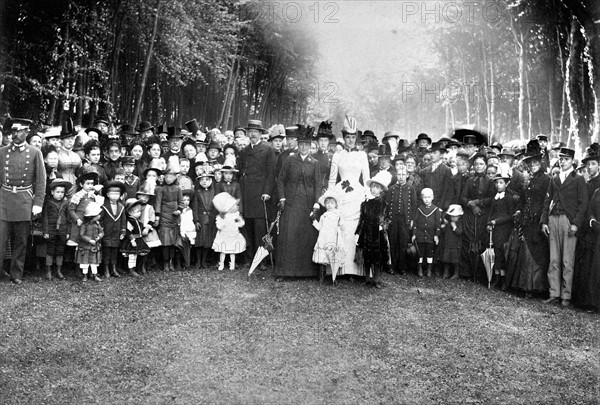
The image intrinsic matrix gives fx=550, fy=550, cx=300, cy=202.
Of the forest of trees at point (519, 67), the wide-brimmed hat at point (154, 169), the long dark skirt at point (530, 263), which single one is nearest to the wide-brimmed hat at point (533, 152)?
the long dark skirt at point (530, 263)

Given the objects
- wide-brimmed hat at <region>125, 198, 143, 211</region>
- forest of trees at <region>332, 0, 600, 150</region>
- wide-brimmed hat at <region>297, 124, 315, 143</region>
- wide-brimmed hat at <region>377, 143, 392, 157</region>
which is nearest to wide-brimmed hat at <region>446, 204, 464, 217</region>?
wide-brimmed hat at <region>377, 143, 392, 157</region>

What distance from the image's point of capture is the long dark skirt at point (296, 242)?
8344 millimetres

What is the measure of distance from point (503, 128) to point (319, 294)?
89.2ft

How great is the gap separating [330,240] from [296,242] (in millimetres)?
626

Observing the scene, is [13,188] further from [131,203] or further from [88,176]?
[131,203]

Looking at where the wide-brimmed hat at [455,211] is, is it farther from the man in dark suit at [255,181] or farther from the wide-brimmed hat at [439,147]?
the man in dark suit at [255,181]

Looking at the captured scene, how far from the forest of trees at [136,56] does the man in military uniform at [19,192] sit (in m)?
5.18

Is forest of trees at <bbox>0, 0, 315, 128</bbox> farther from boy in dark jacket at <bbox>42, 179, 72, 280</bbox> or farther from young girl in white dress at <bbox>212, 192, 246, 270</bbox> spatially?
young girl in white dress at <bbox>212, 192, 246, 270</bbox>

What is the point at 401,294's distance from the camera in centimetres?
777

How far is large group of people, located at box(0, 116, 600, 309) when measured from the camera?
790cm

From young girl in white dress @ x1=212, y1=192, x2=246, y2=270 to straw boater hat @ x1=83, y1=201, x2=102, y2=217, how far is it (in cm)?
191

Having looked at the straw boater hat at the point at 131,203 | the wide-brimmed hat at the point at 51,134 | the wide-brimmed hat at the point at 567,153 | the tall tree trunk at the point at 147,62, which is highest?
the tall tree trunk at the point at 147,62

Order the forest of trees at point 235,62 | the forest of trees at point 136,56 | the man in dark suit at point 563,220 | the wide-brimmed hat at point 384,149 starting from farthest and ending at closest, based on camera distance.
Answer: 1. the forest of trees at point 235,62
2. the forest of trees at point 136,56
3. the wide-brimmed hat at point 384,149
4. the man in dark suit at point 563,220

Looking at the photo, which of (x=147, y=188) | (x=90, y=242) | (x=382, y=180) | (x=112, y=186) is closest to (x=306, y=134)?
(x=382, y=180)
